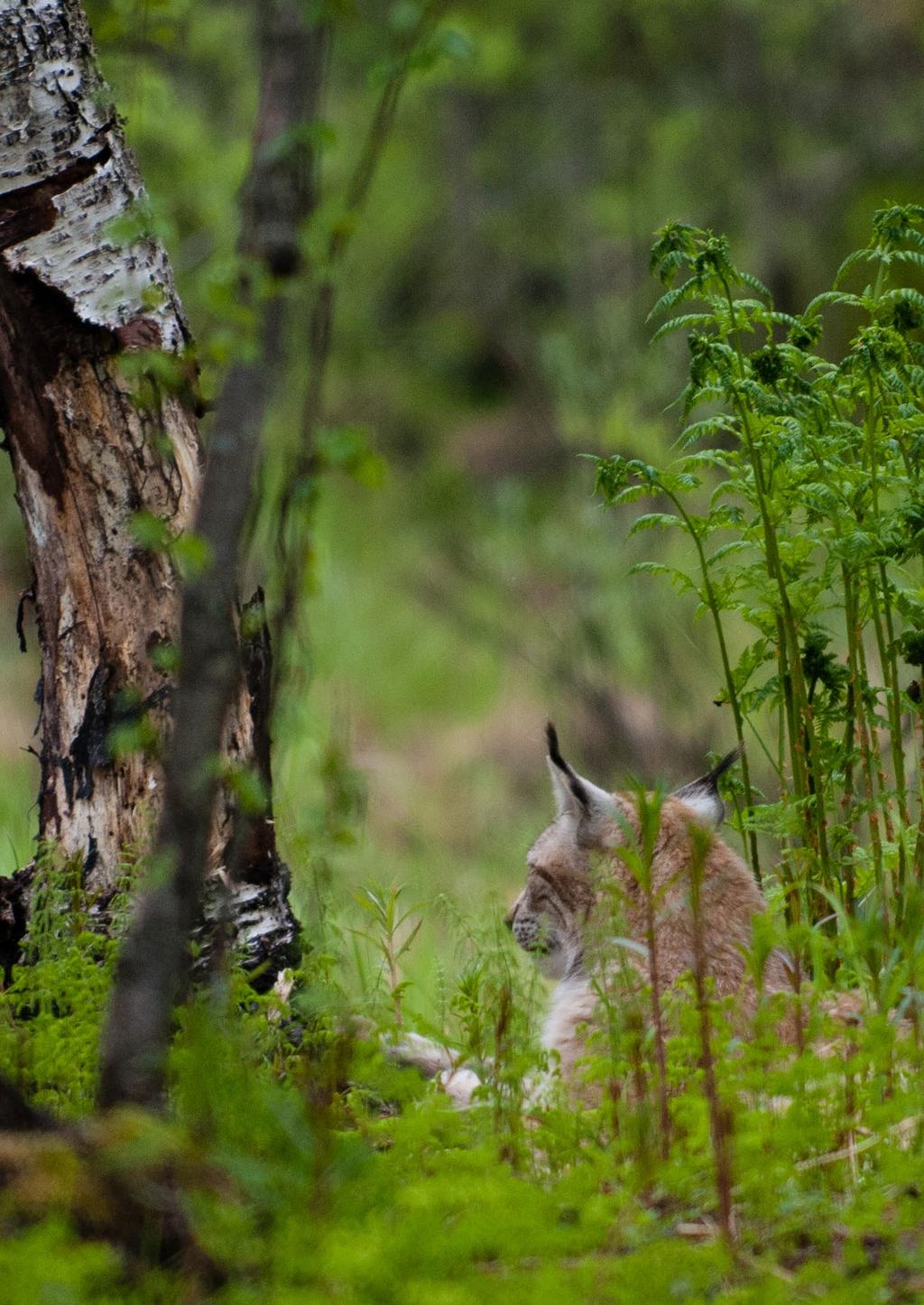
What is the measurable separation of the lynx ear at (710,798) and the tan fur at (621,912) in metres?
0.03

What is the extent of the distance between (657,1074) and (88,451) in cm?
177

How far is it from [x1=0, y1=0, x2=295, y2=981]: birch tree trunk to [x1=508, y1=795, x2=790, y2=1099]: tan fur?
68 centimetres

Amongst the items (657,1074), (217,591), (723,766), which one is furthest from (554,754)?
(217,591)

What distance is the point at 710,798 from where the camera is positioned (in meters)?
3.56

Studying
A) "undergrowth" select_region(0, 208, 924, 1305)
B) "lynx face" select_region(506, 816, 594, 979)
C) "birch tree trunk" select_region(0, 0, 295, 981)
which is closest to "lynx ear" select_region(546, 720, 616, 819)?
"lynx face" select_region(506, 816, 594, 979)

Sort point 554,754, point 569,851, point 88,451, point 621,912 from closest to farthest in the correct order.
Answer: point 621,912, point 88,451, point 554,754, point 569,851

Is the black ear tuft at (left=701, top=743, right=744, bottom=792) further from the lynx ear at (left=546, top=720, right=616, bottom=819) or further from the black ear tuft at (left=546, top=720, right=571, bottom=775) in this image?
the black ear tuft at (left=546, top=720, right=571, bottom=775)

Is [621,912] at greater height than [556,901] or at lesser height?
lesser

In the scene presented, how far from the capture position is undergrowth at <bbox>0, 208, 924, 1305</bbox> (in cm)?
184

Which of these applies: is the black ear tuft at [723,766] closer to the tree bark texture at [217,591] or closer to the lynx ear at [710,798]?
the lynx ear at [710,798]

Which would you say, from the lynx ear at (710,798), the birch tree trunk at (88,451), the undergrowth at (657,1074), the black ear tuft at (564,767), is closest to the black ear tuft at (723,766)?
the lynx ear at (710,798)

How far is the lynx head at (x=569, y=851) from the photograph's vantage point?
3504mm

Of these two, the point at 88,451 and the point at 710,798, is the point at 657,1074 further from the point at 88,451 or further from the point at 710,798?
the point at 88,451

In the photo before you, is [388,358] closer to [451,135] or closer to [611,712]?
[451,135]
